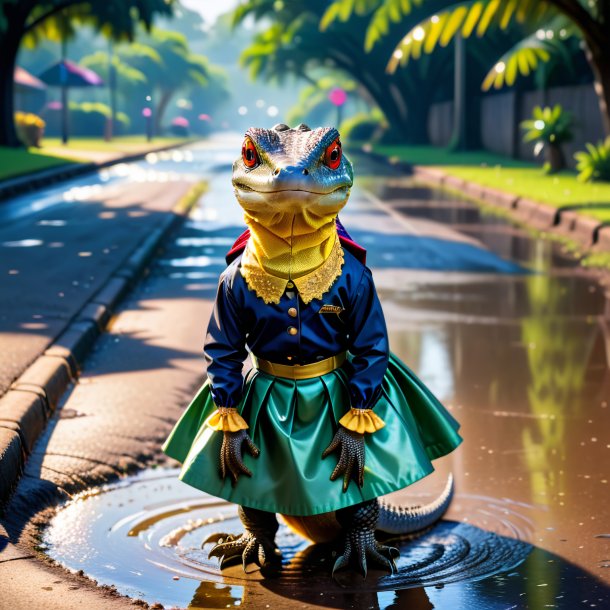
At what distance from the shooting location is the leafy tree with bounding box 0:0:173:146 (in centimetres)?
3562

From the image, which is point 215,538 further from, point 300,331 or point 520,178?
point 520,178

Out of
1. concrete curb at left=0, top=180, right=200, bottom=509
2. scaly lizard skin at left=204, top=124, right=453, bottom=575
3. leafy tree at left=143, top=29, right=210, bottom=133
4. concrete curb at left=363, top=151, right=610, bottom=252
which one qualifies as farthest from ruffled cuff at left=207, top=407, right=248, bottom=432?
leafy tree at left=143, top=29, right=210, bottom=133

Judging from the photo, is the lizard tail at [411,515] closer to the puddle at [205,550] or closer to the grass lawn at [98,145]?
the puddle at [205,550]

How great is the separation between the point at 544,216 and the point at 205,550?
13572mm

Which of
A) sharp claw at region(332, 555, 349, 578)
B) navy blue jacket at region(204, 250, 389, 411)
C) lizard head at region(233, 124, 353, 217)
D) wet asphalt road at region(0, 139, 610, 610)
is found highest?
lizard head at region(233, 124, 353, 217)

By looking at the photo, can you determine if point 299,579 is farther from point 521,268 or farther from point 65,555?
A: point 521,268

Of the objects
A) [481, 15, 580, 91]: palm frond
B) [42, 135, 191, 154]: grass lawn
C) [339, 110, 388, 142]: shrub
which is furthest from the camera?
[339, 110, 388, 142]: shrub

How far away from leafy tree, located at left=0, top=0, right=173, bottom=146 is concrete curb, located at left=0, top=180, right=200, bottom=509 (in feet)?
86.4

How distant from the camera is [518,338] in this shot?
8.43 metres

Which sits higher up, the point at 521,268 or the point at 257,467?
the point at 257,467

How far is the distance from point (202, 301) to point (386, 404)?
604 centimetres

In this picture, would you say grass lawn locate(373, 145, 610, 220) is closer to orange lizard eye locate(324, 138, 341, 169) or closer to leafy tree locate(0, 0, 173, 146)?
leafy tree locate(0, 0, 173, 146)

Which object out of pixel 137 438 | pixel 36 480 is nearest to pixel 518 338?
pixel 137 438

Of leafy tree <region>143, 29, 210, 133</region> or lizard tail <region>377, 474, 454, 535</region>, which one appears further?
leafy tree <region>143, 29, 210, 133</region>
